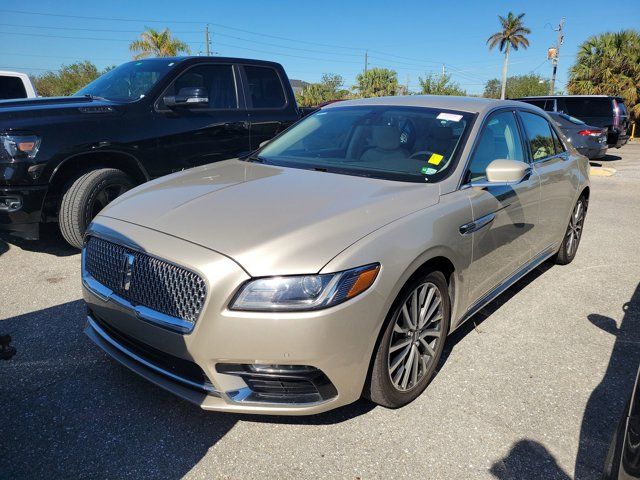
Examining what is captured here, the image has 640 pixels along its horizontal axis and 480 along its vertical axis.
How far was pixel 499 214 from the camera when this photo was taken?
10.6 ft

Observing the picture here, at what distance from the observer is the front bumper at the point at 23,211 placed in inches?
174

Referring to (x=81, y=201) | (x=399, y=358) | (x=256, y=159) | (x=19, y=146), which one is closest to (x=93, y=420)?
(x=399, y=358)

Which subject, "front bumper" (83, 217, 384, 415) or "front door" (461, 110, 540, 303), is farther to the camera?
"front door" (461, 110, 540, 303)

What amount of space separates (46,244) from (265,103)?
124 inches

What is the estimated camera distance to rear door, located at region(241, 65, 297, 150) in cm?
628

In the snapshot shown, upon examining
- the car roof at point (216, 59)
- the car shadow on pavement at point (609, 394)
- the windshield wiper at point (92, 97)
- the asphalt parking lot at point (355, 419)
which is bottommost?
the asphalt parking lot at point (355, 419)

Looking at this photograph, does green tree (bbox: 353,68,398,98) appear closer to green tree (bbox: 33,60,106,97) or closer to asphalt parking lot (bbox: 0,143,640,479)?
green tree (bbox: 33,60,106,97)

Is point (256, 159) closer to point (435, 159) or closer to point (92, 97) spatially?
point (435, 159)

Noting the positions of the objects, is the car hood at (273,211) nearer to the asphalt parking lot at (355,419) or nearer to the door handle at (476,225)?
the door handle at (476,225)

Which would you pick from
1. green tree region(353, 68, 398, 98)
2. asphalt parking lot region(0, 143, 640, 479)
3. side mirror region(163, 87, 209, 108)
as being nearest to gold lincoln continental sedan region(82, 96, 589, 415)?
asphalt parking lot region(0, 143, 640, 479)

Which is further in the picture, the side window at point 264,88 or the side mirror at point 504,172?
the side window at point 264,88

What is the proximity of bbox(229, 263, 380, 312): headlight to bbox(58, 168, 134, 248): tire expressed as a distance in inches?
129

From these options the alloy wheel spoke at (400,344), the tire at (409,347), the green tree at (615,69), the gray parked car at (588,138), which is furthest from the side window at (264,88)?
the green tree at (615,69)

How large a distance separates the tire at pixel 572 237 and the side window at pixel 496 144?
1.52 meters
